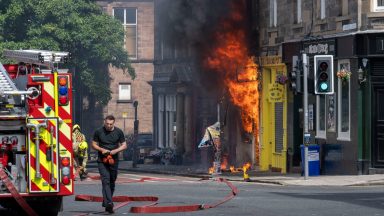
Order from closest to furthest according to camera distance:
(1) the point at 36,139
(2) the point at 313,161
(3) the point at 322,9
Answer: (1) the point at 36,139 < (2) the point at 313,161 < (3) the point at 322,9

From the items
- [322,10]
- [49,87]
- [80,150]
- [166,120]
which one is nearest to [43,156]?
[49,87]

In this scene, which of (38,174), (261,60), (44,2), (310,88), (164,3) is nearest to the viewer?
(38,174)

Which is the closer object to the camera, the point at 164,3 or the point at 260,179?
the point at 260,179

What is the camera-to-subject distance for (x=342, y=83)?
32406 millimetres

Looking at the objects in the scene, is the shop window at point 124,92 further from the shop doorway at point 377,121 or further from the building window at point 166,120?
the shop doorway at point 377,121

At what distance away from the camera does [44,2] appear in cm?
5759

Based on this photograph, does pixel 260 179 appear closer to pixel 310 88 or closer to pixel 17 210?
pixel 310 88

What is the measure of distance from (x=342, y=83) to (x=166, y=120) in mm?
22927

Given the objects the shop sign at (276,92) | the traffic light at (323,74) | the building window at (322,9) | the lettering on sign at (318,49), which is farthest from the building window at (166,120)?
the traffic light at (323,74)

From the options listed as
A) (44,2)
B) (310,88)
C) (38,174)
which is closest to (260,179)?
(310,88)

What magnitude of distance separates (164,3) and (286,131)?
Answer: 871cm

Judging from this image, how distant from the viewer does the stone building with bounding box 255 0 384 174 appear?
31.0 meters

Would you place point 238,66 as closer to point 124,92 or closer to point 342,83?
point 342,83

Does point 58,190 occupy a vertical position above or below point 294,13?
below
